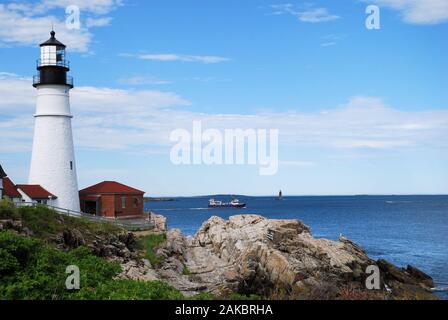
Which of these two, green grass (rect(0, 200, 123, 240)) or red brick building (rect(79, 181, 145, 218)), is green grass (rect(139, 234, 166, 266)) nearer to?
green grass (rect(0, 200, 123, 240))

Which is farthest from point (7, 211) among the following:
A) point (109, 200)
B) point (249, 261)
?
point (109, 200)

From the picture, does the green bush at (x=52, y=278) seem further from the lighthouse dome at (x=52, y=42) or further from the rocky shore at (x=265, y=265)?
the lighthouse dome at (x=52, y=42)

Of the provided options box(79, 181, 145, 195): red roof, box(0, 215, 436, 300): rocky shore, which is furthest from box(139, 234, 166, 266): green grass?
box(79, 181, 145, 195): red roof

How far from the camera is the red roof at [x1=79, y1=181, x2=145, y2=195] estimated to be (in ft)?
140

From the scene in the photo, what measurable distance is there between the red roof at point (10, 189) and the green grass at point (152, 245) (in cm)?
925

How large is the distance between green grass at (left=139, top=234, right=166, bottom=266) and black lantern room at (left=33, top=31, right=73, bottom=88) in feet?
42.4

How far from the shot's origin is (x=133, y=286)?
16328 millimetres

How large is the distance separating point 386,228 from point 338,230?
368 inches

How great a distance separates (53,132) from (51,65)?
498 centimetres
